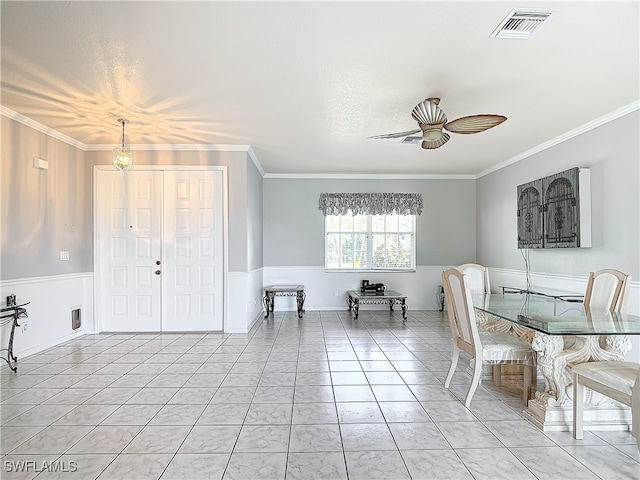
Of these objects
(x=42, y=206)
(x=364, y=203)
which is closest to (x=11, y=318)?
(x=42, y=206)

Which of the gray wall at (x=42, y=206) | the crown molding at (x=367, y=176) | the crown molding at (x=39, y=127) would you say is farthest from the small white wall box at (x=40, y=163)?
the crown molding at (x=367, y=176)

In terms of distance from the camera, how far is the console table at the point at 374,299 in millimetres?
6609

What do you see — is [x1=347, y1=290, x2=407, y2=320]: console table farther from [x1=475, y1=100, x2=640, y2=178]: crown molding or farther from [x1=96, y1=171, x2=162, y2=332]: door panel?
[x1=96, y1=171, x2=162, y2=332]: door panel

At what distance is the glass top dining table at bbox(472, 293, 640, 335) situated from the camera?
2.27 meters

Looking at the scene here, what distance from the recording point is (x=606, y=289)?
309 centimetres

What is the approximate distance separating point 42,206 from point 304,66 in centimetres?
364

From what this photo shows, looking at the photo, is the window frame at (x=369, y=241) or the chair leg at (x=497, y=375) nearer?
the chair leg at (x=497, y=375)

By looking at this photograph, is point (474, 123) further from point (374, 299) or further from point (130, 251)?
point (130, 251)

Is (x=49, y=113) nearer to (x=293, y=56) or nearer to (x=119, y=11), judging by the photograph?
Result: (x=119, y=11)

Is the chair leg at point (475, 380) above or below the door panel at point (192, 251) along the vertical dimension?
below

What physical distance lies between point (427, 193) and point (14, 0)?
6625 millimetres

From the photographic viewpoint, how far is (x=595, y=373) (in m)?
2.24

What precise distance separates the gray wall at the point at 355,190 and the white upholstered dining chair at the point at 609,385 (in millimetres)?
5159

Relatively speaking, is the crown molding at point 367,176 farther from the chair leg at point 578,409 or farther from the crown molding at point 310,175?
the chair leg at point 578,409
